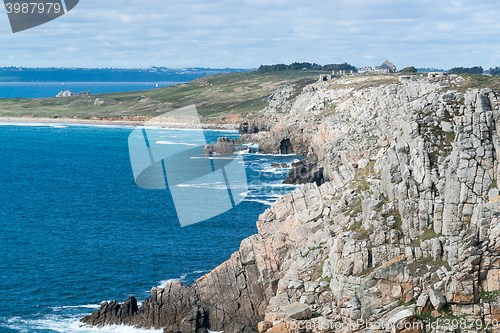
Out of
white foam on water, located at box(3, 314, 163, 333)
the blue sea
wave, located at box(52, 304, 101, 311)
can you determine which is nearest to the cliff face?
white foam on water, located at box(3, 314, 163, 333)

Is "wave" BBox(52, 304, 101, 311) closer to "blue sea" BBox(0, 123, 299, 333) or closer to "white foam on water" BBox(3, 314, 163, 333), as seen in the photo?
"blue sea" BBox(0, 123, 299, 333)

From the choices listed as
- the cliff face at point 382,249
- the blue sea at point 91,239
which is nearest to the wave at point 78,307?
the blue sea at point 91,239

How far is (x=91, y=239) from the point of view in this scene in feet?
233

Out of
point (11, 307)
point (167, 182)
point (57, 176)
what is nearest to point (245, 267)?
point (11, 307)

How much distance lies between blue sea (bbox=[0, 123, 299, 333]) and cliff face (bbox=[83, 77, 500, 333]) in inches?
282

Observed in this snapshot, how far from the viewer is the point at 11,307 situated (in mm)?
50562

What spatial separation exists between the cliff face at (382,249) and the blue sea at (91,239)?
23.5 ft

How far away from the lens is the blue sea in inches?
2060

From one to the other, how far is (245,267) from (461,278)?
718 inches

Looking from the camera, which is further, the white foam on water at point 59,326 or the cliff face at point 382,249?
the white foam on water at point 59,326

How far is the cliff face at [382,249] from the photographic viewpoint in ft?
108

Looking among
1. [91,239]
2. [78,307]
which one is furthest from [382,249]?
[91,239]

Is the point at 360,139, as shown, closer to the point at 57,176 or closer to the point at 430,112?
the point at 430,112

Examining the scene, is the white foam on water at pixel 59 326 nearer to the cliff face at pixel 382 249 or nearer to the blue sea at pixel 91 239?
the blue sea at pixel 91 239
